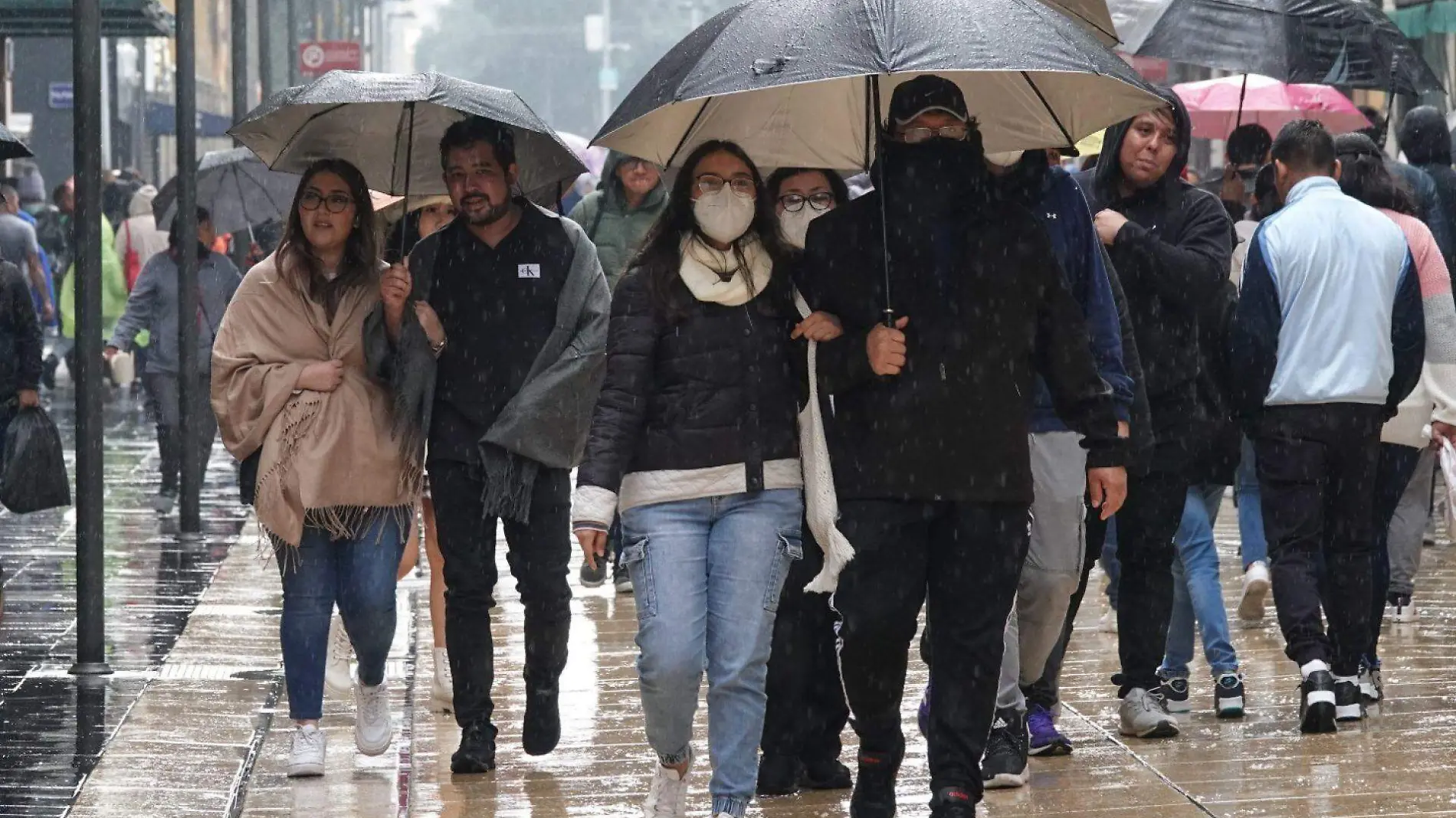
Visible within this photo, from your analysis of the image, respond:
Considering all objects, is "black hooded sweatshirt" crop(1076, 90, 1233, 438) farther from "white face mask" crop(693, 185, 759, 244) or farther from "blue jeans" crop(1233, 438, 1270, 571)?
"blue jeans" crop(1233, 438, 1270, 571)

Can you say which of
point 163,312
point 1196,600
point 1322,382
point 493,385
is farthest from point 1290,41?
point 163,312

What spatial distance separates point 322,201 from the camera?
7582mm

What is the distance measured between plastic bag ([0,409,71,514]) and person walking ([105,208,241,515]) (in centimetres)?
430

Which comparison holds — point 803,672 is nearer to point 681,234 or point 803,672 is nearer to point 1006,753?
point 1006,753

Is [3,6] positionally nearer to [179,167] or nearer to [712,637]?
[179,167]

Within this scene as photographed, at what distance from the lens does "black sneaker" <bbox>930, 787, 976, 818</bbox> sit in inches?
245

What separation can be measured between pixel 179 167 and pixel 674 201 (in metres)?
7.44

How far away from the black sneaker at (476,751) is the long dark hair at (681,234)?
1.83 metres

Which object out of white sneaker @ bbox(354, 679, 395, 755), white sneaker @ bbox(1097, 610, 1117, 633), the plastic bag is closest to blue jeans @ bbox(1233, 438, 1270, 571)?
white sneaker @ bbox(1097, 610, 1117, 633)

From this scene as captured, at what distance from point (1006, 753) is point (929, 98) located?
7.07ft

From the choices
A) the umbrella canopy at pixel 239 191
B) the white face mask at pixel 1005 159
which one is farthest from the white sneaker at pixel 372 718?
the umbrella canopy at pixel 239 191

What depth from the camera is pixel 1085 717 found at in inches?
335

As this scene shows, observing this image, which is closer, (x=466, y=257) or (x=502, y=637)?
(x=466, y=257)

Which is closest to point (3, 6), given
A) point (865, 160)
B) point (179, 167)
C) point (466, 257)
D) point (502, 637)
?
point (179, 167)
